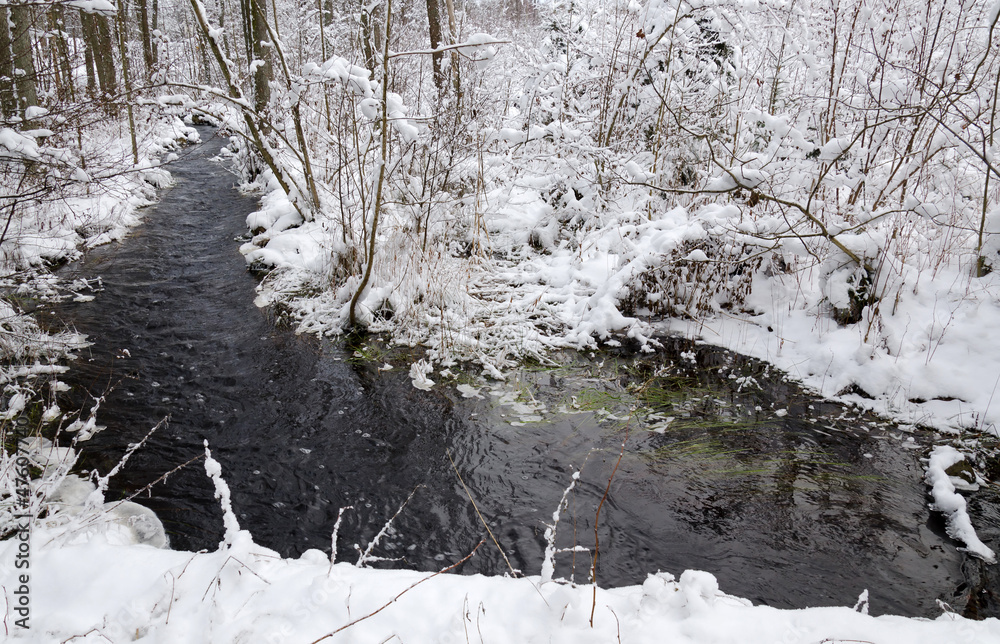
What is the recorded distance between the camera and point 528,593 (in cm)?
224

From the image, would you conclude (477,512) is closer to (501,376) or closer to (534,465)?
(534,465)

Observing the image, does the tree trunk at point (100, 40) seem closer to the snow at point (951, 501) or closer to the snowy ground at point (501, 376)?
the snowy ground at point (501, 376)

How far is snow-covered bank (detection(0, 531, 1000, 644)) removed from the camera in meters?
1.97

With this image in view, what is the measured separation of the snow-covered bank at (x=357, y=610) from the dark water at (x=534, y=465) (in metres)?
0.70

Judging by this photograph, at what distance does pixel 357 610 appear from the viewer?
209cm

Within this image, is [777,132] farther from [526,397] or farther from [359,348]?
[359,348]

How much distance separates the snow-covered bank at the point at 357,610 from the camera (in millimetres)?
1969

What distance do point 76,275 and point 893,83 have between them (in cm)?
831

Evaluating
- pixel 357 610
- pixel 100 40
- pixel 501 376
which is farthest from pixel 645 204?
pixel 100 40

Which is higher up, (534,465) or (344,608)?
(344,608)

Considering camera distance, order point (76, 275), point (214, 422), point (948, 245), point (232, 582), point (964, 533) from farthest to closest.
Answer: point (76, 275) → point (948, 245) → point (214, 422) → point (964, 533) → point (232, 582)

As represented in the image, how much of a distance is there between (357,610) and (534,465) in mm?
1870

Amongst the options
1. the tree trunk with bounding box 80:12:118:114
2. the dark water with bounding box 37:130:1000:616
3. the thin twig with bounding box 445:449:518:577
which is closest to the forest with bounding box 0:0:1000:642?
the dark water with bounding box 37:130:1000:616

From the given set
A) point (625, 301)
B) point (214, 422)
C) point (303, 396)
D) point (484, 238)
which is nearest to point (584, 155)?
Answer: point (484, 238)
